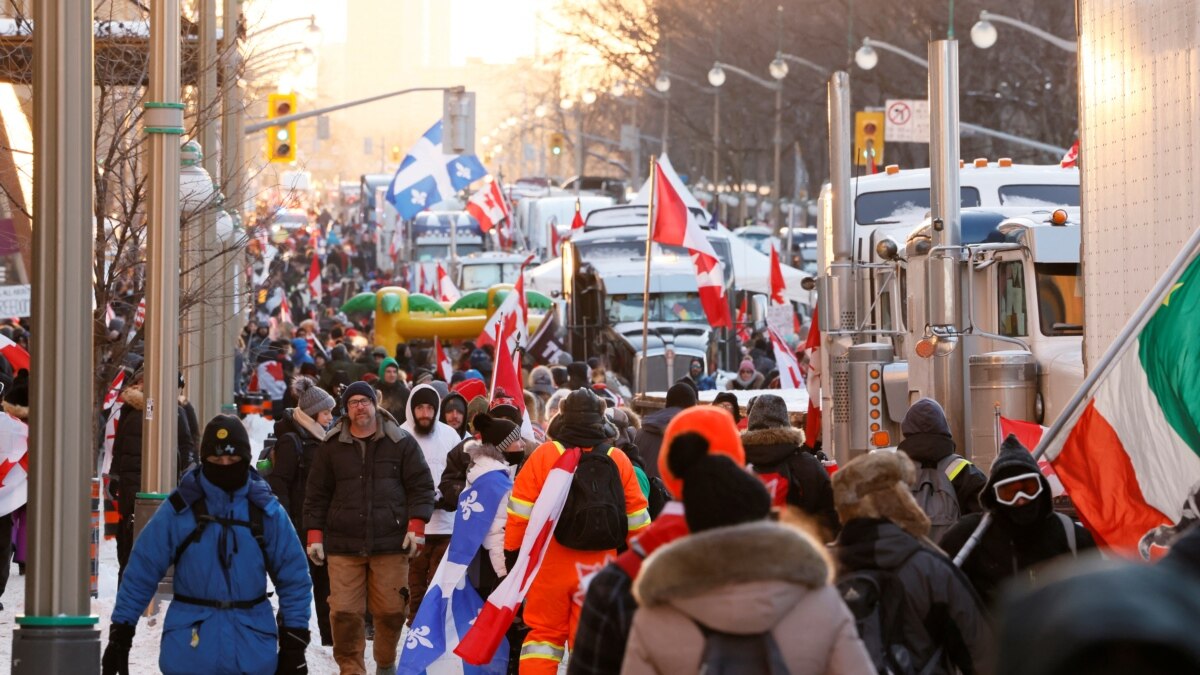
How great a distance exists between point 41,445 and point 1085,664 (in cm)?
548

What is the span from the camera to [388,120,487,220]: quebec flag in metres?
40.3

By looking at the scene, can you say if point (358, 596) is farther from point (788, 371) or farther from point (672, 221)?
point (788, 371)

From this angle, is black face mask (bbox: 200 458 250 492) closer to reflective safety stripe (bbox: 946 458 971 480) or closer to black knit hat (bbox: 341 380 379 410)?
black knit hat (bbox: 341 380 379 410)

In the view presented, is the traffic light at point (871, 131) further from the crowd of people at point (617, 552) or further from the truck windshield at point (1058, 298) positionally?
the truck windshield at point (1058, 298)

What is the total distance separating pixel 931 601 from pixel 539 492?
3422 mm

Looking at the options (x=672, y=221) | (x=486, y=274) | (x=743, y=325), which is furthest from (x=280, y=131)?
(x=486, y=274)

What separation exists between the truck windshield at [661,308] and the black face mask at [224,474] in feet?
86.9

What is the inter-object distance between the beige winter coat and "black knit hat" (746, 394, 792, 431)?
5.09m

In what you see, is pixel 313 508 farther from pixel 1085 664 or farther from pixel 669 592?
pixel 1085 664

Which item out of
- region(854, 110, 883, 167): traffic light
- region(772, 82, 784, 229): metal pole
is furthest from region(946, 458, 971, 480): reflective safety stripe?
region(772, 82, 784, 229): metal pole

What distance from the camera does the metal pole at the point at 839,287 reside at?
46.9 ft

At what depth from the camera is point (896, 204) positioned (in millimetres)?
19156

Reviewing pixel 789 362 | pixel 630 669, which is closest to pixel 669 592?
pixel 630 669

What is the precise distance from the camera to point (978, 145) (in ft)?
201
